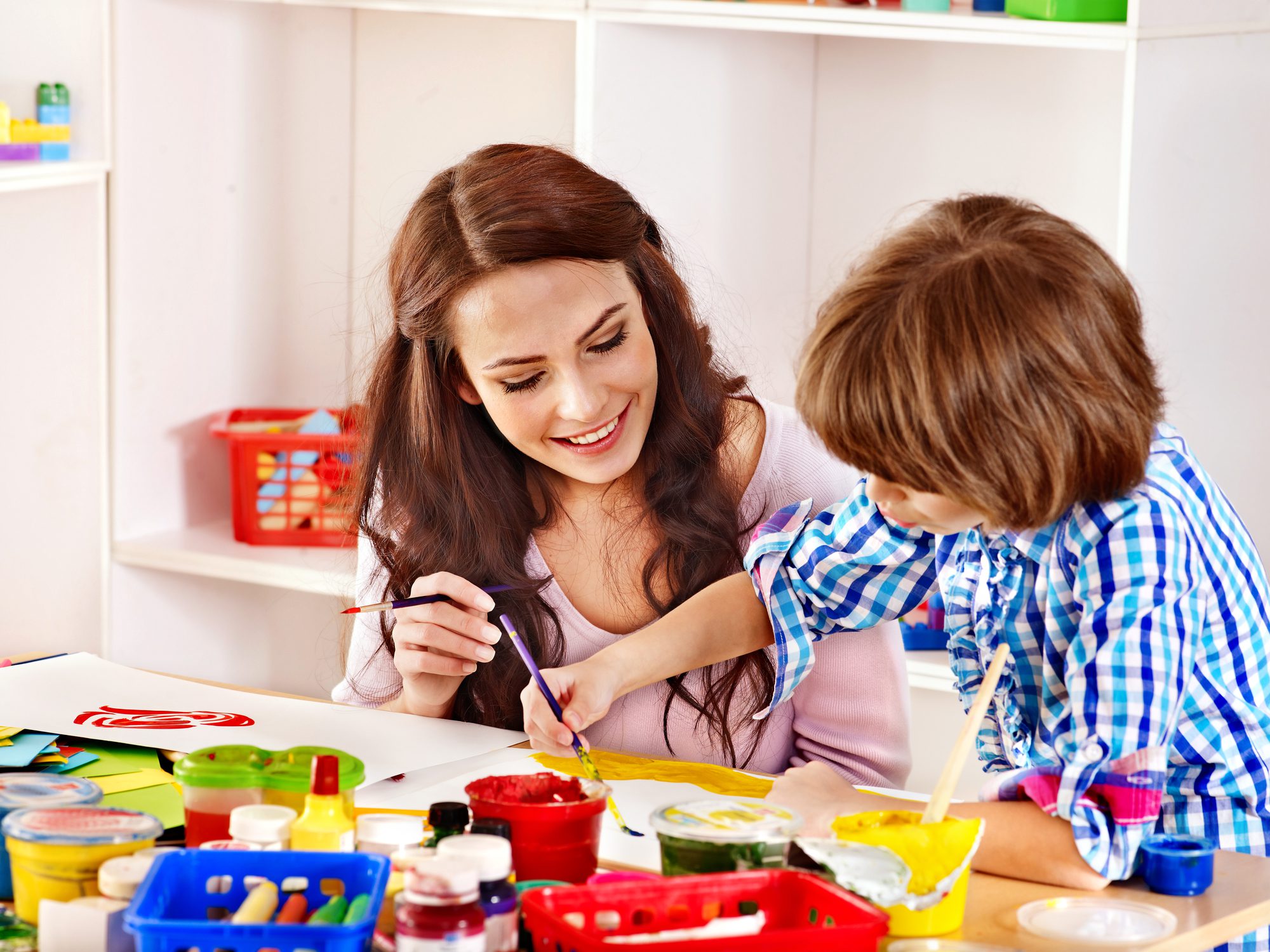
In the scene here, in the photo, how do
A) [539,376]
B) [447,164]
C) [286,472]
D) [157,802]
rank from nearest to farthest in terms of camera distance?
[157,802] → [539,376] → [286,472] → [447,164]

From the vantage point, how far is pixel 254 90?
2359 millimetres

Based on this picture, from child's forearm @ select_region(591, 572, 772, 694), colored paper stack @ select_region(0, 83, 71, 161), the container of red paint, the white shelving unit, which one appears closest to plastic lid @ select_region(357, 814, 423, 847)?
the container of red paint

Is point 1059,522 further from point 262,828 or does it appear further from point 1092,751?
point 262,828

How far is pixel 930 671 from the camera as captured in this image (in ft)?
6.39

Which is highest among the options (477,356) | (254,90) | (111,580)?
(254,90)

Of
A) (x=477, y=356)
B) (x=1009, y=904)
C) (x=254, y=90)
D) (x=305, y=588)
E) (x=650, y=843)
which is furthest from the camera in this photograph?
(x=254, y=90)

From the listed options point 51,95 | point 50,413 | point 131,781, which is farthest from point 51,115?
point 131,781

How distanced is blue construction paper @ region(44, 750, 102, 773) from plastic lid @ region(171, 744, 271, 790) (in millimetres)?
199

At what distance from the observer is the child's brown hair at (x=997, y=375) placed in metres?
0.94

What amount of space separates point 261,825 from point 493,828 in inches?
5.6

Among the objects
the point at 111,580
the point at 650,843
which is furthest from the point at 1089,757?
the point at 111,580

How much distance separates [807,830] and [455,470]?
0.65 meters

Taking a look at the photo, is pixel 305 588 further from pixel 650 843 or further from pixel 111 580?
pixel 650 843

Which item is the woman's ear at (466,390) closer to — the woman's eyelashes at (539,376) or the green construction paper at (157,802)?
the woman's eyelashes at (539,376)
